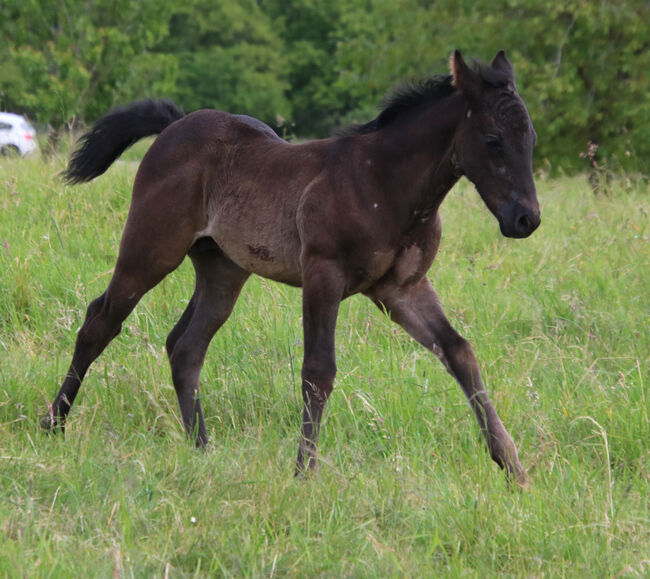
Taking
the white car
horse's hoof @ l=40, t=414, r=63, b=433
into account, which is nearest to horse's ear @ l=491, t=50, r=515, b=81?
horse's hoof @ l=40, t=414, r=63, b=433

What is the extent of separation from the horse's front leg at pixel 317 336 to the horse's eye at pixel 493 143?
2.66 ft

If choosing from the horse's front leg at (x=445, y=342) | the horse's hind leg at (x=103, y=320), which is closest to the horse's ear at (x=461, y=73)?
the horse's front leg at (x=445, y=342)

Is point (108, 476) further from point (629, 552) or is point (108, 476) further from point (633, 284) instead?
point (633, 284)

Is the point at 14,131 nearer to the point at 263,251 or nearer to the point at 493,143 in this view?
the point at 263,251

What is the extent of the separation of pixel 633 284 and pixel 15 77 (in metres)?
19.3

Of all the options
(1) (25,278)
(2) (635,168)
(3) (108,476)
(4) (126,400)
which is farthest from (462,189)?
(3) (108,476)

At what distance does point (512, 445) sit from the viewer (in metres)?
3.95

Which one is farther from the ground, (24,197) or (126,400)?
(126,400)

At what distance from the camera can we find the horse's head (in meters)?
3.71

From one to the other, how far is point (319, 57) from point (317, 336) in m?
32.0

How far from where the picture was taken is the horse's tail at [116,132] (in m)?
5.01

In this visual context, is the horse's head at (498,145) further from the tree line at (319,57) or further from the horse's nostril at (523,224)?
the tree line at (319,57)

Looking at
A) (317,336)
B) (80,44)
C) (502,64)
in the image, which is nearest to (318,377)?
(317,336)

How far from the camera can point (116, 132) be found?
5012 millimetres
